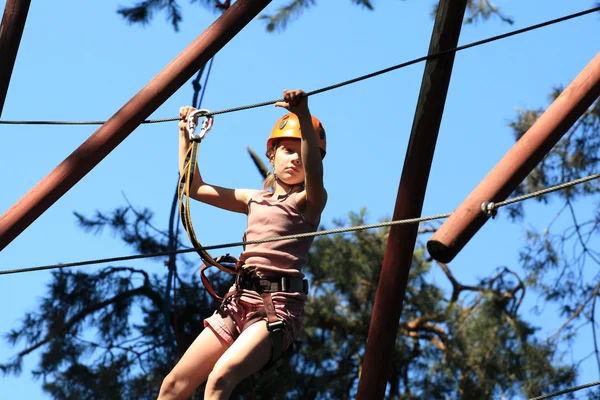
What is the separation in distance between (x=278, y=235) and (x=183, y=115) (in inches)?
26.5

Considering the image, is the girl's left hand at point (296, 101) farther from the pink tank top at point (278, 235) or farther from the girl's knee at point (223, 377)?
the girl's knee at point (223, 377)

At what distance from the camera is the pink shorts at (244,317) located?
396 cm

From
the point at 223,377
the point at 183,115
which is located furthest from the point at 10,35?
the point at 223,377

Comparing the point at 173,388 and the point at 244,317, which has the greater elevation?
the point at 244,317

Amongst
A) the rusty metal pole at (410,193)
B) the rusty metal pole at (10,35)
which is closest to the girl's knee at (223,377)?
the rusty metal pole at (410,193)

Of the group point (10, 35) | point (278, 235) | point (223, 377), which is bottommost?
point (223, 377)

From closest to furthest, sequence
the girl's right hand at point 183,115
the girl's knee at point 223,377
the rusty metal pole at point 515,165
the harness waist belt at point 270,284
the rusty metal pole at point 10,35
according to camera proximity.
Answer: the rusty metal pole at point 515,165
the girl's knee at point 223,377
the harness waist belt at point 270,284
the girl's right hand at point 183,115
the rusty metal pole at point 10,35

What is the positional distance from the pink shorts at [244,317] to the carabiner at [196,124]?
0.61 meters

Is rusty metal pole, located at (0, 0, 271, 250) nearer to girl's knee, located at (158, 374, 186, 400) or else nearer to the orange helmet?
the orange helmet

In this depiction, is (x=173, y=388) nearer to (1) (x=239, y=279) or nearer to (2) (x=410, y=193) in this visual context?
(1) (x=239, y=279)

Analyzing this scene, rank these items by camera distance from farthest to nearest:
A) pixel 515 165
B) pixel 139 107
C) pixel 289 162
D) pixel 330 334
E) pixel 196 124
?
pixel 330 334, pixel 139 107, pixel 196 124, pixel 289 162, pixel 515 165

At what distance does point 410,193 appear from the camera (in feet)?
14.8

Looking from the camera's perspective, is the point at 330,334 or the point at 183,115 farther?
the point at 330,334

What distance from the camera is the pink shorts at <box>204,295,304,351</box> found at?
13.0ft
